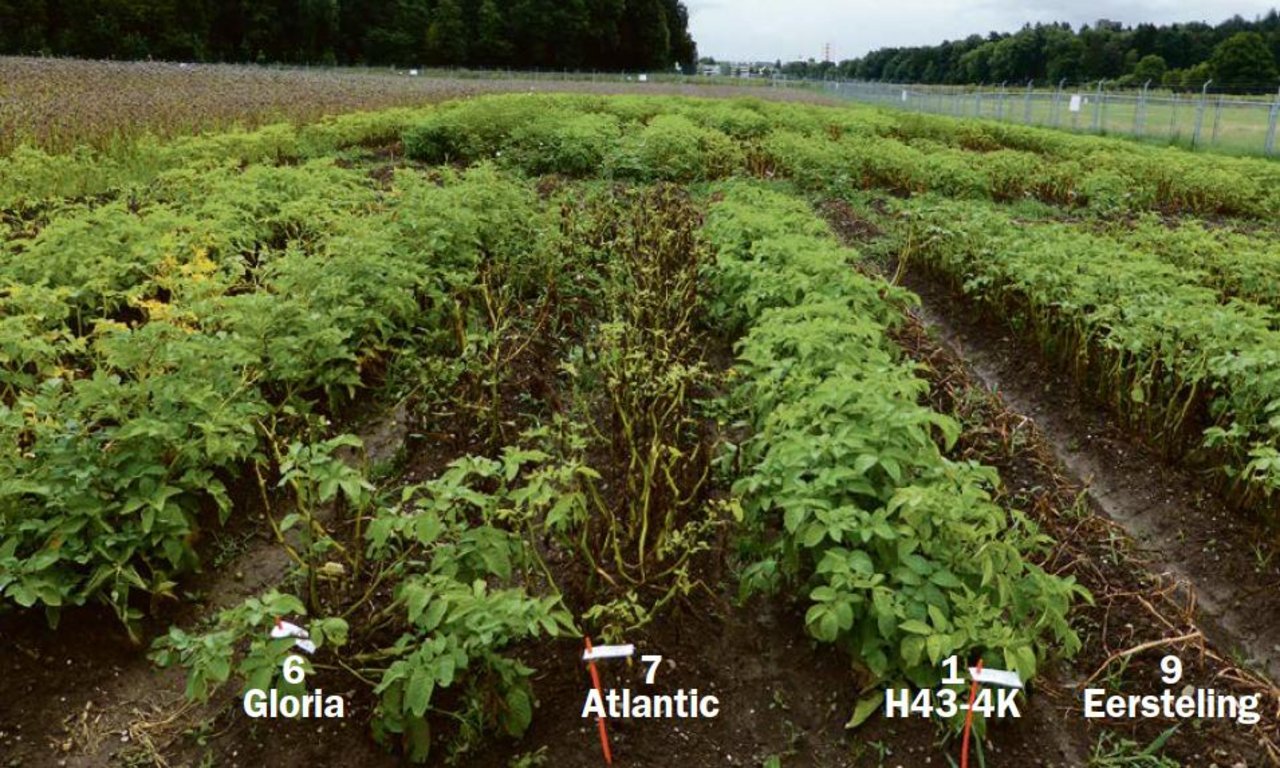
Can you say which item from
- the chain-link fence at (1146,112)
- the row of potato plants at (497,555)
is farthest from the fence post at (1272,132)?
the row of potato plants at (497,555)

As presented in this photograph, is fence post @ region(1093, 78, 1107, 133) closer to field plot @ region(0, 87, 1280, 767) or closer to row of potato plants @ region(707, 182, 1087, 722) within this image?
field plot @ region(0, 87, 1280, 767)

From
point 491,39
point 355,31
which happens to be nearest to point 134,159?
point 355,31

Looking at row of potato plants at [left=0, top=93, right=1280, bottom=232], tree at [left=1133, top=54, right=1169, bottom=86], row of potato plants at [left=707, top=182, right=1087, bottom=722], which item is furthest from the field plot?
tree at [left=1133, top=54, right=1169, bottom=86]

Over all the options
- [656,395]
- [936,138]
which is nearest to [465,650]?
[656,395]

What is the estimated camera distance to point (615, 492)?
4.05 meters

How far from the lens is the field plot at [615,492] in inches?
107

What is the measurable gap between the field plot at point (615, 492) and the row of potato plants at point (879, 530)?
0.02 m

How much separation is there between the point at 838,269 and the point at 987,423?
1.21 metres

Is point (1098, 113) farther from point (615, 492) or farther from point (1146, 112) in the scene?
point (615, 492)

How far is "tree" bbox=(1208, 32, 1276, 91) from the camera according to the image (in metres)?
52.0

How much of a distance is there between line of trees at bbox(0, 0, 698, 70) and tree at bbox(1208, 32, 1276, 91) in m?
40.7

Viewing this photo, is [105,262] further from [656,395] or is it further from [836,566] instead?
[836,566]

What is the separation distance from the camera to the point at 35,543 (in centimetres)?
312

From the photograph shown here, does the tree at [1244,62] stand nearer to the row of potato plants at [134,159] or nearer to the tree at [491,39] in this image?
the tree at [491,39]
